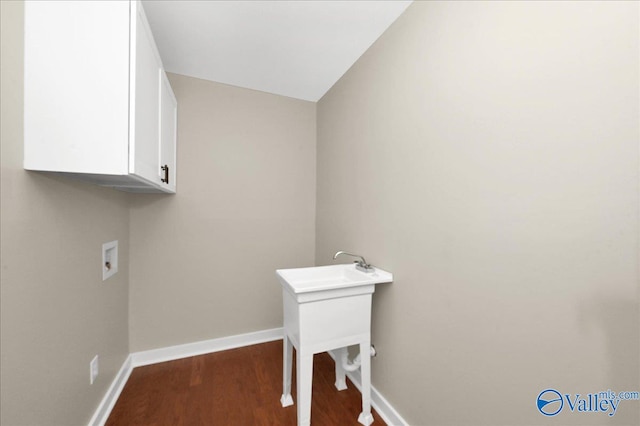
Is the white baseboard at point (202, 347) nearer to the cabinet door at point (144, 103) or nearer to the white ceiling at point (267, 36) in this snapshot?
the cabinet door at point (144, 103)

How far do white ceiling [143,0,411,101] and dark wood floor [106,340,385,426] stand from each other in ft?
7.98

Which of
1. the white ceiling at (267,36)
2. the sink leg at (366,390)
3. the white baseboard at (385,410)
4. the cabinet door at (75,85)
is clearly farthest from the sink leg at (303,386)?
the white ceiling at (267,36)

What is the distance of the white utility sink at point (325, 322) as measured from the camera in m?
1.29

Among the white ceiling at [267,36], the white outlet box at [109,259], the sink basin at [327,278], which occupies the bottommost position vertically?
the sink basin at [327,278]

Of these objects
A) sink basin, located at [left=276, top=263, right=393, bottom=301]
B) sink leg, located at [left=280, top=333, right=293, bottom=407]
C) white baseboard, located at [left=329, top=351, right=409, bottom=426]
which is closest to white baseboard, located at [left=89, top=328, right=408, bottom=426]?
white baseboard, located at [left=329, top=351, right=409, bottom=426]

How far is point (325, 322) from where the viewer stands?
1.34 metres

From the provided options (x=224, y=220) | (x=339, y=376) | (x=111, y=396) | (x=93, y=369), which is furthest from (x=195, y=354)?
(x=339, y=376)

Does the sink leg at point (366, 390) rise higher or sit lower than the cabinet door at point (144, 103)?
lower

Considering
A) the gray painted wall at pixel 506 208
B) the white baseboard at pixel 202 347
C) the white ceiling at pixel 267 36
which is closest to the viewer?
the gray painted wall at pixel 506 208

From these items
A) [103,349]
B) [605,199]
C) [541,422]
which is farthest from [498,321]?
[103,349]

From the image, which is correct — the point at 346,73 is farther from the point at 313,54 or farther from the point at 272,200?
the point at 272,200

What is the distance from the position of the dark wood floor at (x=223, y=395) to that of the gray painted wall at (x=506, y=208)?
39cm

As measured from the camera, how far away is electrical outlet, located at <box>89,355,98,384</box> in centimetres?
133

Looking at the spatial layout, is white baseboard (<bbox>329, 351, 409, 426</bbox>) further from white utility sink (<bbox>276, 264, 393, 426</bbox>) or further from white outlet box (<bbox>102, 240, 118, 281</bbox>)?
white outlet box (<bbox>102, 240, 118, 281</bbox>)
